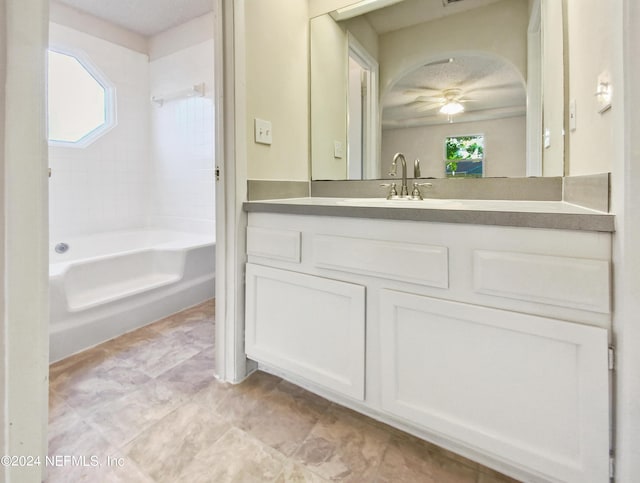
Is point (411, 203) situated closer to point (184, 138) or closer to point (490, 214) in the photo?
point (490, 214)

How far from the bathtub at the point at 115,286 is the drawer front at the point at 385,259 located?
1.46 m

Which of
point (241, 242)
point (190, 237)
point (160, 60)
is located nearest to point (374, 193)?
point (241, 242)

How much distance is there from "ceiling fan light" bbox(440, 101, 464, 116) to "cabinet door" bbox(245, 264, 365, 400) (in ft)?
3.40

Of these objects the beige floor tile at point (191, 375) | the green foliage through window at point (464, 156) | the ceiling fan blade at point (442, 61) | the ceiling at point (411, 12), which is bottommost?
the beige floor tile at point (191, 375)

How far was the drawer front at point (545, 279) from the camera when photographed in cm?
81

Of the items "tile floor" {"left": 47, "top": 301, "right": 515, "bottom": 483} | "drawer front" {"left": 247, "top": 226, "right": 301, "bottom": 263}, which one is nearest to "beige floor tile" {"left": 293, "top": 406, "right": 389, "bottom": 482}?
"tile floor" {"left": 47, "top": 301, "right": 515, "bottom": 483}

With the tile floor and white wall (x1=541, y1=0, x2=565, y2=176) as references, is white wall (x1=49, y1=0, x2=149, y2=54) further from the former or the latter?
white wall (x1=541, y1=0, x2=565, y2=176)

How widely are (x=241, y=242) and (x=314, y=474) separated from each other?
929mm

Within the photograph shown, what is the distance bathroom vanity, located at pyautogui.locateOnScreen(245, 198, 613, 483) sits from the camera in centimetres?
83

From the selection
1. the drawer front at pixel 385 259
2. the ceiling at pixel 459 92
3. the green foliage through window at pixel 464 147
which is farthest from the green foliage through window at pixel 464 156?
the drawer front at pixel 385 259

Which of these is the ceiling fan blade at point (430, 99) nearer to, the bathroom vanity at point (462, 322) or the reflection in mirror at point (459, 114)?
the reflection in mirror at point (459, 114)

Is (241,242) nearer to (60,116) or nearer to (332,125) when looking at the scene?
(332,125)

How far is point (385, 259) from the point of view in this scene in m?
1.12

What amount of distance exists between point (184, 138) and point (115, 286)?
1591 millimetres
